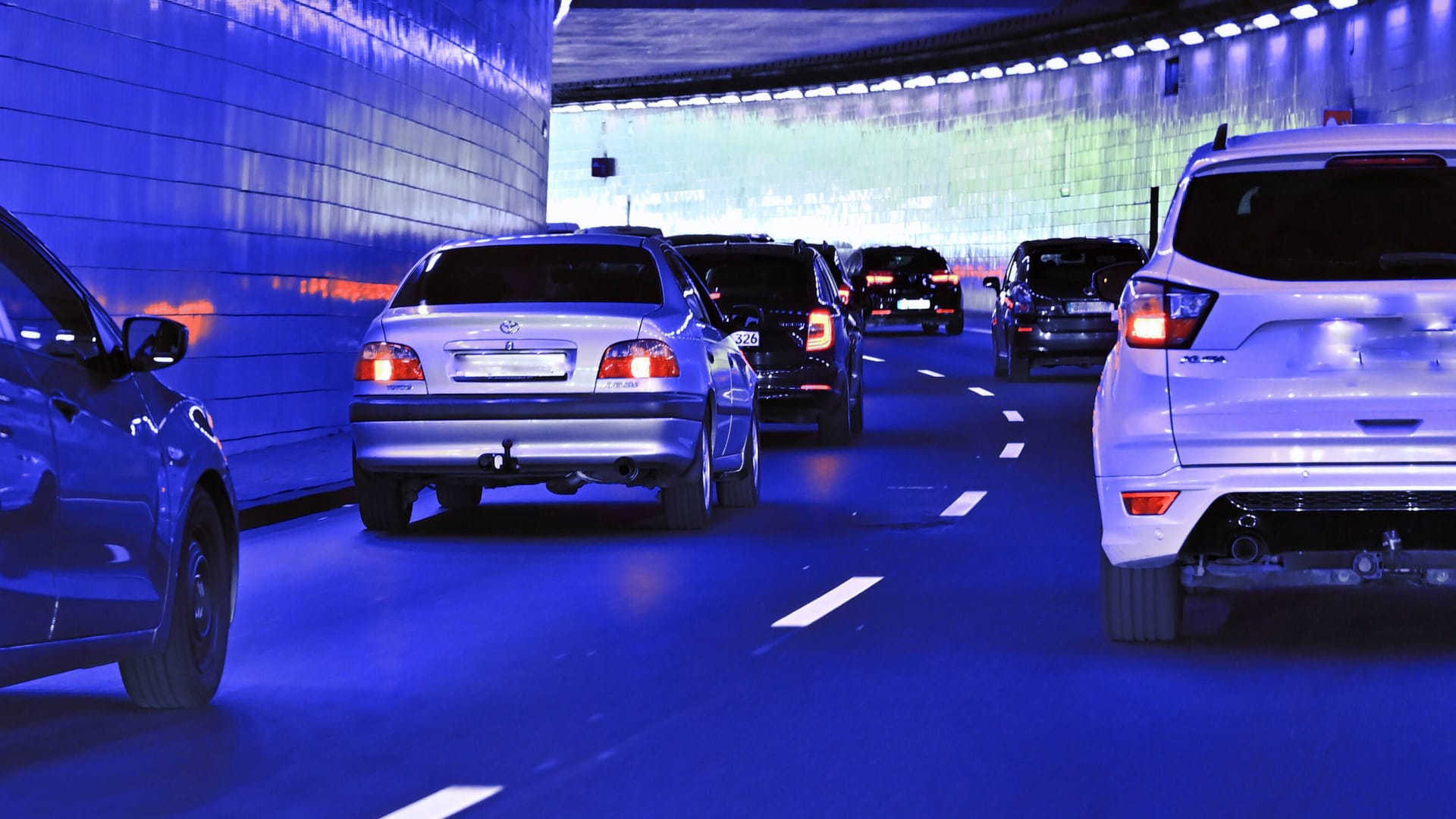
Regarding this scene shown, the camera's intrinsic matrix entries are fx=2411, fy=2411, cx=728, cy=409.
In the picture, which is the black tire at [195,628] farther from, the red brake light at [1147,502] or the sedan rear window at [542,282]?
the sedan rear window at [542,282]

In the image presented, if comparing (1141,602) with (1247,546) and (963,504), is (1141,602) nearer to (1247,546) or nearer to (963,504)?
(1247,546)

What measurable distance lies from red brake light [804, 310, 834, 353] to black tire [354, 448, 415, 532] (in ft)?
19.4

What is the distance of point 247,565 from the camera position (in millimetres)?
11445

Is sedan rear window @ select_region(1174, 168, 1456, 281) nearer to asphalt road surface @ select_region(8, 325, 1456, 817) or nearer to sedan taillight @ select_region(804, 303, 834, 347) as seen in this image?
asphalt road surface @ select_region(8, 325, 1456, 817)

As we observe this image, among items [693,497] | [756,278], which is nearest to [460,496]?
[693,497]

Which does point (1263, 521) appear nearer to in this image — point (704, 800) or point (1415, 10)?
point (704, 800)

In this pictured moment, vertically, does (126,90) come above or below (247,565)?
above

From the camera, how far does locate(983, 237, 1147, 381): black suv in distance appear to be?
91.6ft

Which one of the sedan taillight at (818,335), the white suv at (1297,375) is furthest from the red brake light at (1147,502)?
the sedan taillight at (818,335)

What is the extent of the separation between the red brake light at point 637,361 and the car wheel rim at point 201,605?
4484 mm

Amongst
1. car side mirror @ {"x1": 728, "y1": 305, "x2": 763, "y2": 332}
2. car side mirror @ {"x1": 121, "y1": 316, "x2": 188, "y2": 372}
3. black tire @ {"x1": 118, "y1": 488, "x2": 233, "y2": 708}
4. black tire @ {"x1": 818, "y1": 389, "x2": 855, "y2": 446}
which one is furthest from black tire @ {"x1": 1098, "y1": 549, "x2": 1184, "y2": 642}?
black tire @ {"x1": 818, "y1": 389, "x2": 855, "y2": 446}

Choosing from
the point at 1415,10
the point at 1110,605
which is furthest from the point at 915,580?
the point at 1415,10

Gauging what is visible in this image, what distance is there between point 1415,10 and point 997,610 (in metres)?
27.5

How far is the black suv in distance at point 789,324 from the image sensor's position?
60.4 ft
